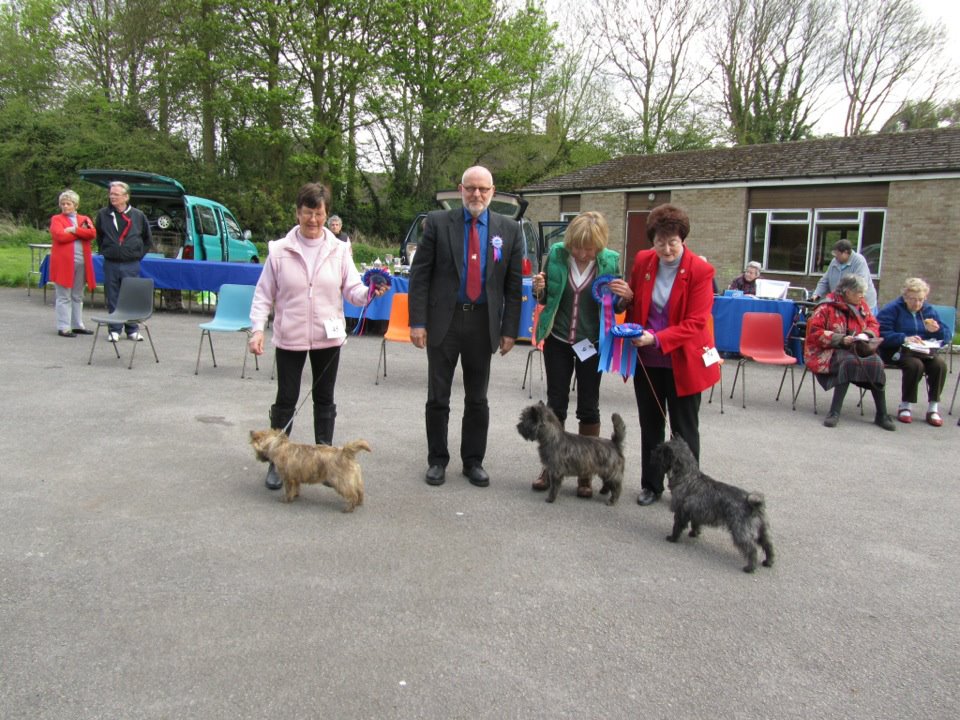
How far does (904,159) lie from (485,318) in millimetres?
16973

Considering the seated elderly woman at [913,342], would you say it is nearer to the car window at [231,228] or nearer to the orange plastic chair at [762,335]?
the orange plastic chair at [762,335]

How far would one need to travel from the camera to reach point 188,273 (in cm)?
1298

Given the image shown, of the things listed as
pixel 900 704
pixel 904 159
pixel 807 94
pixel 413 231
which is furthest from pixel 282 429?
pixel 807 94

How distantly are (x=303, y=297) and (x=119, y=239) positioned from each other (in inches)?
258

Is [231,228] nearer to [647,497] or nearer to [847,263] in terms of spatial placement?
[847,263]

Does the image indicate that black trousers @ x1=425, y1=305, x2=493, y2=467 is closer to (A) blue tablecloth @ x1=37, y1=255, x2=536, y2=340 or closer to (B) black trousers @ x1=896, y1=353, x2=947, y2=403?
(B) black trousers @ x1=896, y1=353, x2=947, y2=403

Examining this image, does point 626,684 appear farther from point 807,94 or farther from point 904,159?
point 807,94

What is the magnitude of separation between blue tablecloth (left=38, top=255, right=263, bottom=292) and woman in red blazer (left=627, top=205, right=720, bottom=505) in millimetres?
9432

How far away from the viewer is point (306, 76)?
23.6 m

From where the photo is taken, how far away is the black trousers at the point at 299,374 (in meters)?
4.69

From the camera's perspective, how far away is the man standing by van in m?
9.79

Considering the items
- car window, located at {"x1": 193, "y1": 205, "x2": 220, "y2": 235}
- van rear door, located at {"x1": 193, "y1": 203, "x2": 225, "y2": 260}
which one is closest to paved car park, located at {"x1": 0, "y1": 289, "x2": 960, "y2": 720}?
van rear door, located at {"x1": 193, "y1": 203, "x2": 225, "y2": 260}

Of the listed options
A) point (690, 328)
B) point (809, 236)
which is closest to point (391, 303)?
point (690, 328)

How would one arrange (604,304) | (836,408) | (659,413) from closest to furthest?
(604,304), (659,413), (836,408)
